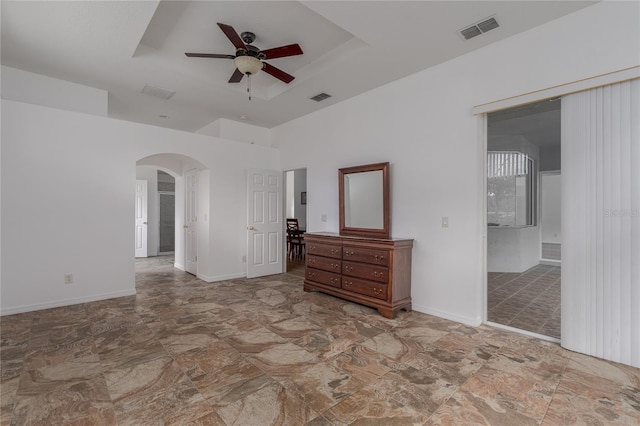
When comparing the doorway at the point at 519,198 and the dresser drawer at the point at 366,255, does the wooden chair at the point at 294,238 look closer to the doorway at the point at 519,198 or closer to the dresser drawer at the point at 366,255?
the dresser drawer at the point at 366,255

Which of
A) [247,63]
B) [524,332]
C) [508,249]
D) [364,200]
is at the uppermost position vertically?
[247,63]

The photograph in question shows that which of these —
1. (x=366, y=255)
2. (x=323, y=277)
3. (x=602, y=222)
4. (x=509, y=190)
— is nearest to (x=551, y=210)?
(x=509, y=190)

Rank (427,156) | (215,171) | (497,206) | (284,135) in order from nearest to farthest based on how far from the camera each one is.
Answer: (427,156) → (215,171) → (284,135) → (497,206)

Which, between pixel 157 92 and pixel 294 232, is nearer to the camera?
pixel 157 92

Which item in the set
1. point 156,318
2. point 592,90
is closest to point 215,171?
point 156,318

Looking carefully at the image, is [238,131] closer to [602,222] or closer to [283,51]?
[283,51]

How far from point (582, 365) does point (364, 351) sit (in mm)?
1734

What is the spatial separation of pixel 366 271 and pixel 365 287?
200 mm

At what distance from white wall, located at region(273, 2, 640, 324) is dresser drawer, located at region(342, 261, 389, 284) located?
1.74 feet

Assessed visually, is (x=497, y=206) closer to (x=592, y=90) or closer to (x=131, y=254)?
(x=592, y=90)

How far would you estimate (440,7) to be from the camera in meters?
2.66

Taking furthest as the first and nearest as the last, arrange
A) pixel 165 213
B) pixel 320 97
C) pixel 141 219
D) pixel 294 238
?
pixel 165 213
pixel 141 219
pixel 294 238
pixel 320 97

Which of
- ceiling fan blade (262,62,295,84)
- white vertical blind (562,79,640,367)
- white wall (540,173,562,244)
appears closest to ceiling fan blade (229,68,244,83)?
ceiling fan blade (262,62,295,84)

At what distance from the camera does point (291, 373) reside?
7.42 ft
